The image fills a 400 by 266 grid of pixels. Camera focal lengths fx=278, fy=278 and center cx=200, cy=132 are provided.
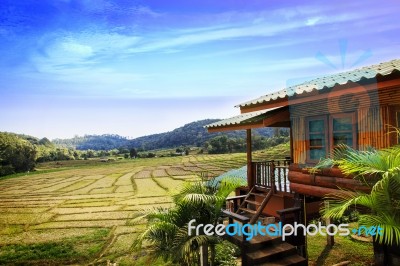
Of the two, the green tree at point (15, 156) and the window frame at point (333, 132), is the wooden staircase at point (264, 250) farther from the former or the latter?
the green tree at point (15, 156)

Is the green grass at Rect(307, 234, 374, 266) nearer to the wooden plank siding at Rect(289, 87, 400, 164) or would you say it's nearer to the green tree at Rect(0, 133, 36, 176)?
the wooden plank siding at Rect(289, 87, 400, 164)

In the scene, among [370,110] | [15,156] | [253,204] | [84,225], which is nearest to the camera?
[370,110]

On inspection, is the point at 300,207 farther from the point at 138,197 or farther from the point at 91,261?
the point at 138,197

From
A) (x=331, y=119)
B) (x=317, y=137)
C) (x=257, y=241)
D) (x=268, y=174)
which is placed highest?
(x=331, y=119)

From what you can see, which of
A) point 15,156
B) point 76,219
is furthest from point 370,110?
point 15,156

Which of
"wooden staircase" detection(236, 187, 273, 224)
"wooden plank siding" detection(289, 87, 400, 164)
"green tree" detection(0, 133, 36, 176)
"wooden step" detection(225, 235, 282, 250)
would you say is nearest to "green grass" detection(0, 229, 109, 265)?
"wooden staircase" detection(236, 187, 273, 224)

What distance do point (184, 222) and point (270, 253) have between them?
2.20 metres

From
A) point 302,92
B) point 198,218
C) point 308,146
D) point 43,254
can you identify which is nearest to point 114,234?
point 43,254

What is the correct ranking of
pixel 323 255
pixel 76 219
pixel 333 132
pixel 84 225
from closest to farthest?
pixel 333 132
pixel 323 255
pixel 84 225
pixel 76 219

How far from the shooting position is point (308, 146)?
648cm

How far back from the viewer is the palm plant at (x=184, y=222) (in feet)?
18.6

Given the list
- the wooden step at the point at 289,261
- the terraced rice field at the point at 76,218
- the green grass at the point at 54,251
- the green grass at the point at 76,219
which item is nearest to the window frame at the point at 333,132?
the wooden step at the point at 289,261

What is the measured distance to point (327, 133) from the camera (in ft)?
19.8

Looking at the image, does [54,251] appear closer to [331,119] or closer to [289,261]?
[289,261]
